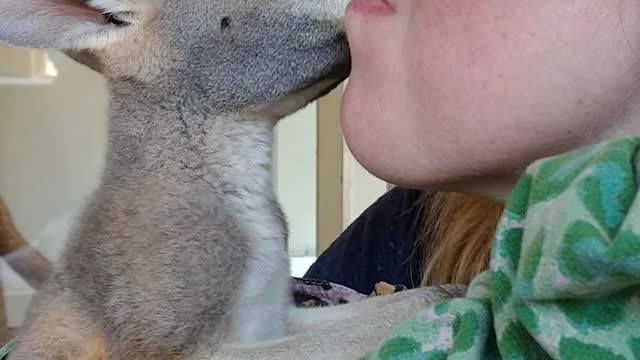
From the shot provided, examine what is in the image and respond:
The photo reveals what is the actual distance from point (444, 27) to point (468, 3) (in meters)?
0.03

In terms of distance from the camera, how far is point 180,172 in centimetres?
110

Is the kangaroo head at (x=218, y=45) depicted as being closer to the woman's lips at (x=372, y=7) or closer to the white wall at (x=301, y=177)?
the woman's lips at (x=372, y=7)

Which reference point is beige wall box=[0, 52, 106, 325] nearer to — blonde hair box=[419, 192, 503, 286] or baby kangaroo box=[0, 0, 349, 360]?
blonde hair box=[419, 192, 503, 286]

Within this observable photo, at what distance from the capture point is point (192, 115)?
1134 millimetres

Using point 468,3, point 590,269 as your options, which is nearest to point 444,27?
point 468,3

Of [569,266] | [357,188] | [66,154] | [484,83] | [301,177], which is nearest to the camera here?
[569,266]

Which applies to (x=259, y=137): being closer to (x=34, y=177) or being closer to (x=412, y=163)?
(x=412, y=163)

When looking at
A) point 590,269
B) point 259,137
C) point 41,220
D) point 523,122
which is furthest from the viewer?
point 41,220

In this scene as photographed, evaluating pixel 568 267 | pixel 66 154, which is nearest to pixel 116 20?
pixel 568 267

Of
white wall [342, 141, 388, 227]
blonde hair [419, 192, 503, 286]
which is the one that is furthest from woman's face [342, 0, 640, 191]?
white wall [342, 141, 388, 227]

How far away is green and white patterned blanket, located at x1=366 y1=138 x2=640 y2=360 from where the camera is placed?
52 centimetres

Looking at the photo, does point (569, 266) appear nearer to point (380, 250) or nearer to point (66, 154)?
point (380, 250)

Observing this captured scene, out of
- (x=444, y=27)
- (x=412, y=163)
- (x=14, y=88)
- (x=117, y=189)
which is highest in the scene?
(x=444, y=27)

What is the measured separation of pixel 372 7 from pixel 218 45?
265 mm
